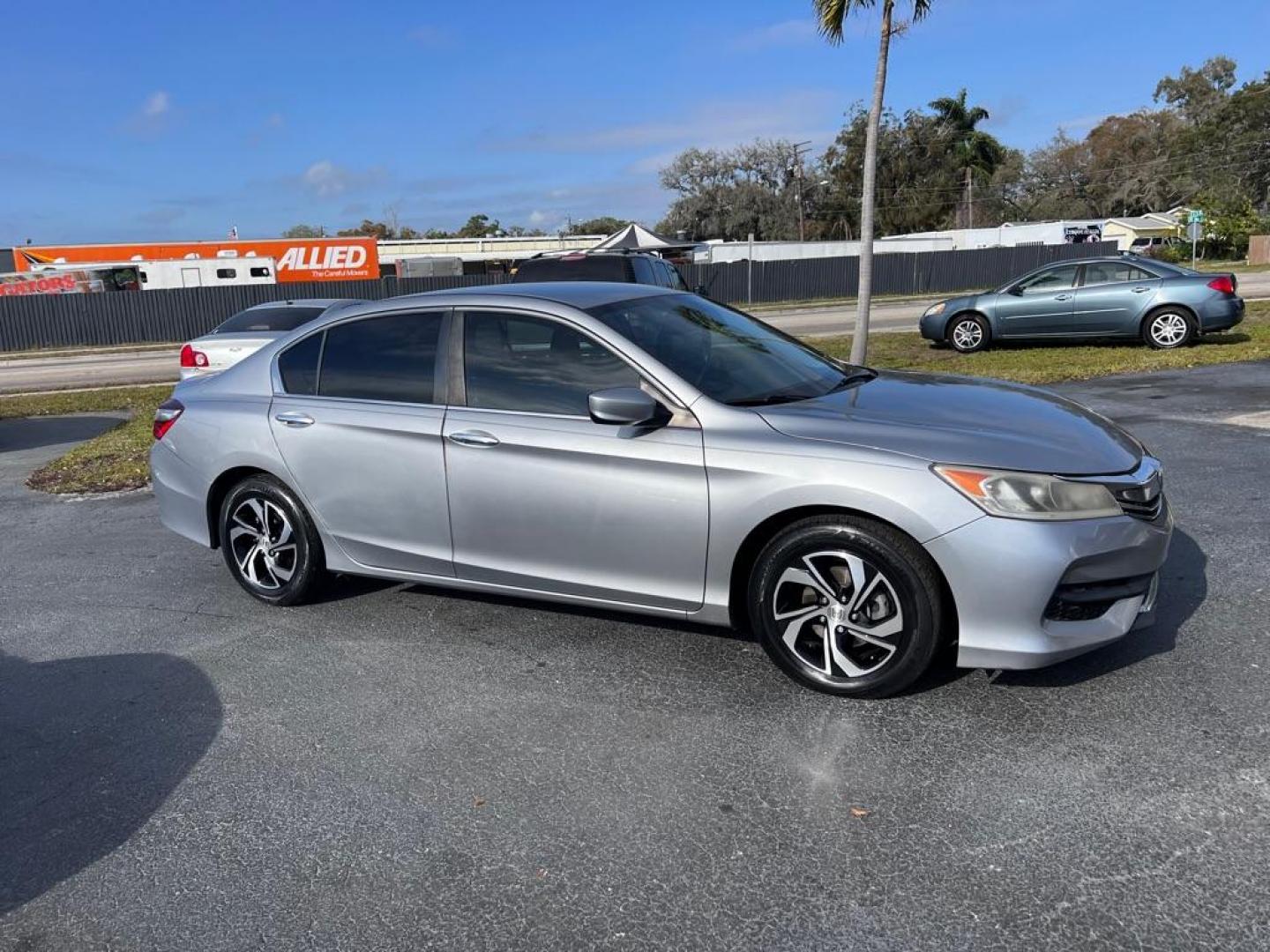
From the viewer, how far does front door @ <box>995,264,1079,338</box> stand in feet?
49.7

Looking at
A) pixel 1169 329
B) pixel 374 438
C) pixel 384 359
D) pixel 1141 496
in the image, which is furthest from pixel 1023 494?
pixel 1169 329

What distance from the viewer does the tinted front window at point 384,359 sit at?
15.8 feet

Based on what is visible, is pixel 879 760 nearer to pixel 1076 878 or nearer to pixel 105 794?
pixel 1076 878

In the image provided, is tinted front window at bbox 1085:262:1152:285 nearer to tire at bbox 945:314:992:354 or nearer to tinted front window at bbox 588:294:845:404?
tire at bbox 945:314:992:354

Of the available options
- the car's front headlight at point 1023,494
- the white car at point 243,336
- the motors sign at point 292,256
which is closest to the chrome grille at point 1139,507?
the car's front headlight at point 1023,494

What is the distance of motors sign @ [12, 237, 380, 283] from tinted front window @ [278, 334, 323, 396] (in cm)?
3448

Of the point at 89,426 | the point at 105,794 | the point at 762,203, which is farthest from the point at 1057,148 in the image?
the point at 105,794

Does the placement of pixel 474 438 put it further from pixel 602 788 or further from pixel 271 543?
pixel 602 788

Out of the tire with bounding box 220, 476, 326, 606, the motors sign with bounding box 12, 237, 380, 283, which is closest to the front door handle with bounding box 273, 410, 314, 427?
the tire with bounding box 220, 476, 326, 606

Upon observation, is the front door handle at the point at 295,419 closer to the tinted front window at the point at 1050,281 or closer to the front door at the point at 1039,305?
the front door at the point at 1039,305

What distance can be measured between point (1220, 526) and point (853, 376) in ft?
8.17

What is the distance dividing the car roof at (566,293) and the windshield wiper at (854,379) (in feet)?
A: 3.23

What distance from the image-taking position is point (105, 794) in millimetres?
3488

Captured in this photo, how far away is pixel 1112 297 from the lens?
14.8m
